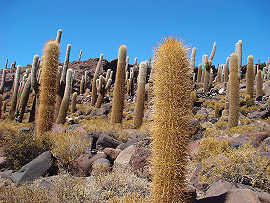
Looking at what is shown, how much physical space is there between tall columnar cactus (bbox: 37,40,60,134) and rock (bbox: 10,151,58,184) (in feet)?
7.84

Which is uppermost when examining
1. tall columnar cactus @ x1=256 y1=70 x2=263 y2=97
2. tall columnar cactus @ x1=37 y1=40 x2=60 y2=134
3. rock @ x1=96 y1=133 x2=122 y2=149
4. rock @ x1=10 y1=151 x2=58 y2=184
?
tall columnar cactus @ x1=256 y1=70 x2=263 y2=97

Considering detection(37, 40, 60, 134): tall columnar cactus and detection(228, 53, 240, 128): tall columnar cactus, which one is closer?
detection(37, 40, 60, 134): tall columnar cactus

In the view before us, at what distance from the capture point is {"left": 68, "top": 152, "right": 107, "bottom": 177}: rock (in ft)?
17.9

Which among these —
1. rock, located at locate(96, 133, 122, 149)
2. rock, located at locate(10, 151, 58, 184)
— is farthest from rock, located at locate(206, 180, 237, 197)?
rock, located at locate(96, 133, 122, 149)

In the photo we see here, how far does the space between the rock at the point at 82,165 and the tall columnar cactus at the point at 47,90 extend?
2.58 m

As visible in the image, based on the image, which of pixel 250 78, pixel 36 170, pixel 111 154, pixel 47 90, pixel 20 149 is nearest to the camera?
pixel 36 170

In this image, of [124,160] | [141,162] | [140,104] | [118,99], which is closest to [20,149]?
[124,160]

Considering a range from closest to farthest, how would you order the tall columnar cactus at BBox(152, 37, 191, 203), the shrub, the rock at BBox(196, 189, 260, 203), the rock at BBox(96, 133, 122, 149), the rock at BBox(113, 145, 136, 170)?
1. the tall columnar cactus at BBox(152, 37, 191, 203)
2. the rock at BBox(196, 189, 260, 203)
3. the rock at BBox(113, 145, 136, 170)
4. the shrub
5. the rock at BBox(96, 133, 122, 149)

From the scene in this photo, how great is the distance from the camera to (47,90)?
7.73m

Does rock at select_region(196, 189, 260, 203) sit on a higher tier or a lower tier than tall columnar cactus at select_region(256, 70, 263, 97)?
lower

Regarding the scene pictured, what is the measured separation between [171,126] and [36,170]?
3807 millimetres

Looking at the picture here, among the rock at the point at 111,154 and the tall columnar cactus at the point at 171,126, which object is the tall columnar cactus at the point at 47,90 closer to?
the rock at the point at 111,154

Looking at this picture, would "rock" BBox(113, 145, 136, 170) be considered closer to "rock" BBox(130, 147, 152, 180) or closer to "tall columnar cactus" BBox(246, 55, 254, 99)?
"rock" BBox(130, 147, 152, 180)

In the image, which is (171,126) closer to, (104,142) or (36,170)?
(36,170)
